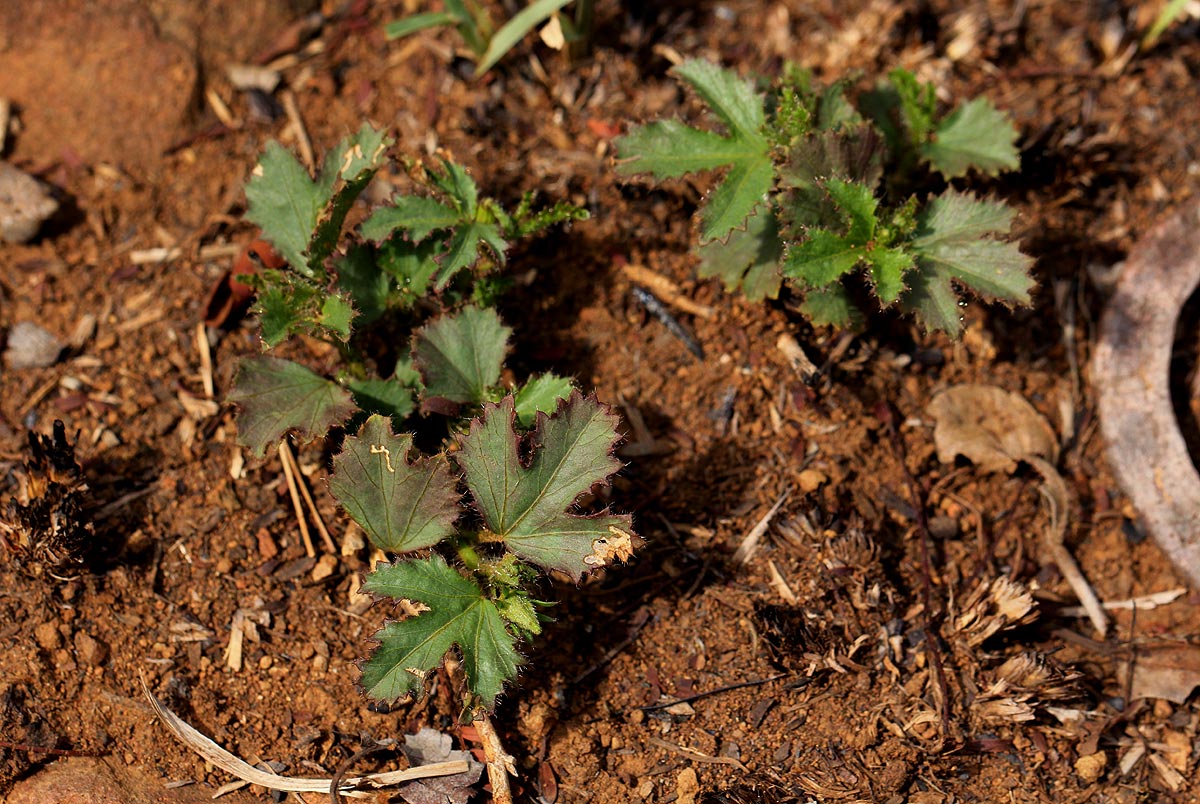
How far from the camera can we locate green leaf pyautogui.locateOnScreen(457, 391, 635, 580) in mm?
2365

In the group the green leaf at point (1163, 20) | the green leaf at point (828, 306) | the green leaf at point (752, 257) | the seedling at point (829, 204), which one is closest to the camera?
the seedling at point (829, 204)

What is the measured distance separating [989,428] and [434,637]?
1.73m

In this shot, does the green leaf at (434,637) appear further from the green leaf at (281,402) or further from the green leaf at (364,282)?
the green leaf at (364,282)

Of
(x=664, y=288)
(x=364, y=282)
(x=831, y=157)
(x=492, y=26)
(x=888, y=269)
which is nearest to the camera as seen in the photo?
(x=888, y=269)

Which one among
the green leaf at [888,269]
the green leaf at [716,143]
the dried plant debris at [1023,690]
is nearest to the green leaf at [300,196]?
the green leaf at [716,143]

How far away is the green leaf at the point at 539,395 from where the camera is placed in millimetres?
2525

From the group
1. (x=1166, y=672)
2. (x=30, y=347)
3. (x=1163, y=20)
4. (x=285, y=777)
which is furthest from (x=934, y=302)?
(x=30, y=347)

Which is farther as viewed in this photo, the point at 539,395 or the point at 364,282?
the point at 364,282

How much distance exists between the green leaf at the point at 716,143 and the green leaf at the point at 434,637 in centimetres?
121

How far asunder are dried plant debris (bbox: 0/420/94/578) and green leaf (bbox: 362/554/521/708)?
801 millimetres

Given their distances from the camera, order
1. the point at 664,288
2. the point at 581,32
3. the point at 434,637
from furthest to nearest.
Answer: the point at 581,32 < the point at 664,288 < the point at 434,637

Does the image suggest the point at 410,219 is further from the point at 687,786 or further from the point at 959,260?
the point at 687,786

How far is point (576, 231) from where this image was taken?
3.10m

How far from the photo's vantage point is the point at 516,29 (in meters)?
3.11
